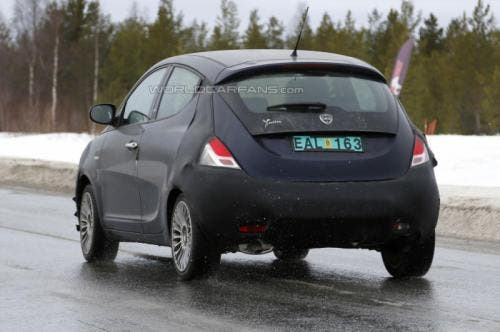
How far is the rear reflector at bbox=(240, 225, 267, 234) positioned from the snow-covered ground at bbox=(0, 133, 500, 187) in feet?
31.8

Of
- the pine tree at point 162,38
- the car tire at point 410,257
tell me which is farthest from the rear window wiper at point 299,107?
the pine tree at point 162,38

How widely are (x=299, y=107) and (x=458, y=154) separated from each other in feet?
50.1

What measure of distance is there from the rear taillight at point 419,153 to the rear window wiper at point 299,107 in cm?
72

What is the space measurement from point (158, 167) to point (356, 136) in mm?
1562

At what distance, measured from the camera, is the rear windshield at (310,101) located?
7934 millimetres

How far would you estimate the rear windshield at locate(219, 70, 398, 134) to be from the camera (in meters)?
7.93

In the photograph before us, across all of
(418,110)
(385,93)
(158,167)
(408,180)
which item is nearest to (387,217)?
(408,180)

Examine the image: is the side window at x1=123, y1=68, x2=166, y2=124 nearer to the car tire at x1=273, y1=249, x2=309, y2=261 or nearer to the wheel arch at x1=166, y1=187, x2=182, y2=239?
the wheel arch at x1=166, y1=187, x2=182, y2=239

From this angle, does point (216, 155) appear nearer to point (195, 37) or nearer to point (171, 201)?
point (171, 201)

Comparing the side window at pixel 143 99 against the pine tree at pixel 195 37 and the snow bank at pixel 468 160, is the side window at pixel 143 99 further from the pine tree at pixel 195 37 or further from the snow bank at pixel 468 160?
the pine tree at pixel 195 37

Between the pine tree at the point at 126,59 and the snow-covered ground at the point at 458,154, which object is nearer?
the snow-covered ground at the point at 458,154

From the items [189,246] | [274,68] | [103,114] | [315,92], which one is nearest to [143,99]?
[103,114]

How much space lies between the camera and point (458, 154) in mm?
22844

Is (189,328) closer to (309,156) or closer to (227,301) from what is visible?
(227,301)
